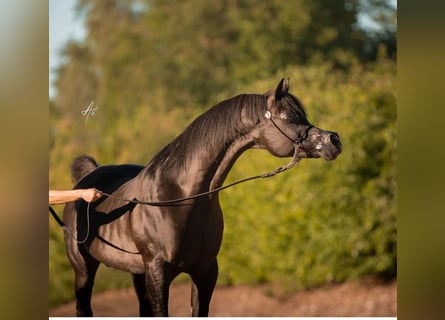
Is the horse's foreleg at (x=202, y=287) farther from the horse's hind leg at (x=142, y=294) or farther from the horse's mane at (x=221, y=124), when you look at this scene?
Result: the horse's mane at (x=221, y=124)

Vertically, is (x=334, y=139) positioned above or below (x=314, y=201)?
above

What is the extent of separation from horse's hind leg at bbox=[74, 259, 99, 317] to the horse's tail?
62cm

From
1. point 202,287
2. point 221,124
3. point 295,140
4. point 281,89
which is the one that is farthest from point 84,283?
point 281,89

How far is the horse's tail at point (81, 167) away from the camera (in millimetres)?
5105

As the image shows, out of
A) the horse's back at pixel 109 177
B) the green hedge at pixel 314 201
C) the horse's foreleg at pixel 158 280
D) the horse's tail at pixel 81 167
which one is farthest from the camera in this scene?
the green hedge at pixel 314 201

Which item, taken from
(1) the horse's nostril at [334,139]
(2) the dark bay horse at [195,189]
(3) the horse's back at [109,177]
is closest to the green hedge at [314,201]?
(3) the horse's back at [109,177]

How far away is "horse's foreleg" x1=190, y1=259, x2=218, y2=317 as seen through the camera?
4.51 meters

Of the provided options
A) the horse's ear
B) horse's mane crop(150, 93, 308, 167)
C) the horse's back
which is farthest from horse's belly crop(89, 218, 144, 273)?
the horse's ear

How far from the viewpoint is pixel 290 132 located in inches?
168

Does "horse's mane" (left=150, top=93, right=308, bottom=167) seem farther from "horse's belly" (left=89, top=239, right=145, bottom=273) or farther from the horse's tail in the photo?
the horse's tail

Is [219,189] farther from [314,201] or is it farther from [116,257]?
[314,201]

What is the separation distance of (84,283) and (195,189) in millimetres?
1190
